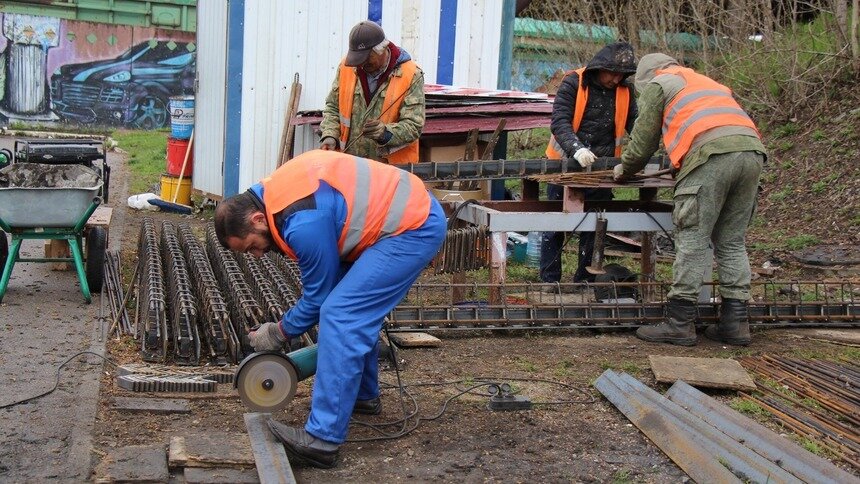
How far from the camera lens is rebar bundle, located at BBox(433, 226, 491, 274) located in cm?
722

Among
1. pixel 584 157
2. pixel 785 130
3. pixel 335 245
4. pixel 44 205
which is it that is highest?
pixel 785 130

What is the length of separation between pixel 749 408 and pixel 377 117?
3767 mm

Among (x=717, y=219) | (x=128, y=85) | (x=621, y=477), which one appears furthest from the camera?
(x=128, y=85)

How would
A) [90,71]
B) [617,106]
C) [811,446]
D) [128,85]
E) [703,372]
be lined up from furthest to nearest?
[128,85] → [90,71] → [617,106] → [703,372] → [811,446]

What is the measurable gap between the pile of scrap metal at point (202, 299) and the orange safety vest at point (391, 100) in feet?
4.06

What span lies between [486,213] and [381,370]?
1.64 meters

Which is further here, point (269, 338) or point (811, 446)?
point (811, 446)

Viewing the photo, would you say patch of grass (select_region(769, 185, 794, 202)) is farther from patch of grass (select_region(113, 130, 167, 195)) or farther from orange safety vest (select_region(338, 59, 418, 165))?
patch of grass (select_region(113, 130, 167, 195))

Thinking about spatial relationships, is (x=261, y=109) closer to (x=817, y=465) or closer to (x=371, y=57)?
(x=371, y=57)

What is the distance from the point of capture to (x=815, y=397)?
5613 millimetres

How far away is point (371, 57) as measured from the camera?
7594 millimetres

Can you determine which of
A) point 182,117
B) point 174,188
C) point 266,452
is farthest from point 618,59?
point 182,117

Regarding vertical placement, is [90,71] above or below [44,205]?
above

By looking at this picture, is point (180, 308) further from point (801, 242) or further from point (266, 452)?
point (801, 242)
